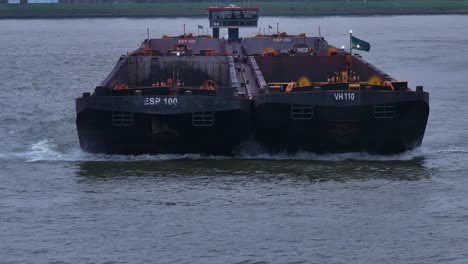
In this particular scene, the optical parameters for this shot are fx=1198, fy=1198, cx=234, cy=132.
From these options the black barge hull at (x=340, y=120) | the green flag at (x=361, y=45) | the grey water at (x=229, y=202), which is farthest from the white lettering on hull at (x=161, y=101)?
the green flag at (x=361, y=45)

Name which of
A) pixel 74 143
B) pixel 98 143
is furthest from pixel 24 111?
pixel 98 143

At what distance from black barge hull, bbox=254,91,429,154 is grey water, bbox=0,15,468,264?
1.66 feet

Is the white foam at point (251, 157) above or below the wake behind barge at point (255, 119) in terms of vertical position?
below

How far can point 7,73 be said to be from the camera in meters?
73.0

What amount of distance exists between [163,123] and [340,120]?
5.42 m

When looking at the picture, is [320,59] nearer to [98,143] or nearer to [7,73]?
[98,143]

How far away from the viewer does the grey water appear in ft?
90.8

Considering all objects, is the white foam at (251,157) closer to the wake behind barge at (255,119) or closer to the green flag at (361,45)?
the wake behind barge at (255,119)

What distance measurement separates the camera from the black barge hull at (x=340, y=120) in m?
36.6

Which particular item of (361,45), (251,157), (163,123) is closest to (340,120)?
(251,157)

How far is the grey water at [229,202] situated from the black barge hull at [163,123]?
0.46 metres

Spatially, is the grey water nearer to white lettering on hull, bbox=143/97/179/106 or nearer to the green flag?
white lettering on hull, bbox=143/97/179/106

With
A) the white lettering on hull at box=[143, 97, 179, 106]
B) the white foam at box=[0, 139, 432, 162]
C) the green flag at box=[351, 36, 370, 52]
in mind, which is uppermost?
the green flag at box=[351, 36, 370, 52]

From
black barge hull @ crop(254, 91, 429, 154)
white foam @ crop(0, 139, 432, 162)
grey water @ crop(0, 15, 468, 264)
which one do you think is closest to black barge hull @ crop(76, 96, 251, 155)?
white foam @ crop(0, 139, 432, 162)
